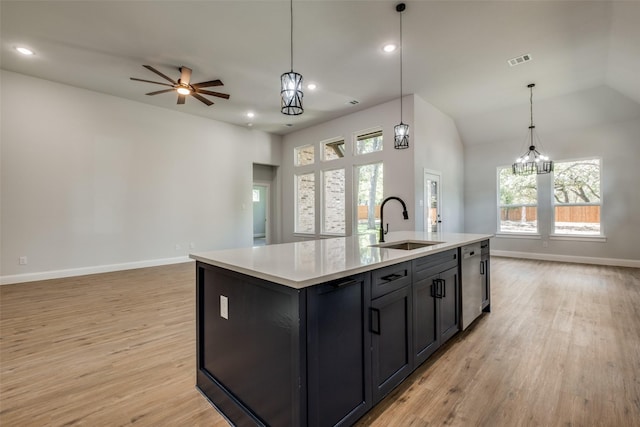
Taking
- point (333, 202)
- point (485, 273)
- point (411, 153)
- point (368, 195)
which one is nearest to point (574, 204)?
point (411, 153)

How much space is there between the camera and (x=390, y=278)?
167 cm

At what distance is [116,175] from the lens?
548 centimetres

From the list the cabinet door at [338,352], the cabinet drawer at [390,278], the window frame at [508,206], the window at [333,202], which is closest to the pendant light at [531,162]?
the window frame at [508,206]

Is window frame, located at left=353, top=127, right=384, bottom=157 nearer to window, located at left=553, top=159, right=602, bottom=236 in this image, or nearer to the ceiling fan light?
the ceiling fan light

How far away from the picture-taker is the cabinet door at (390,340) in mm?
1560

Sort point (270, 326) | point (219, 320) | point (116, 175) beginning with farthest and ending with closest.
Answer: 1. point (116, 175)
2. point (219, 320)
3. point (270, 326)

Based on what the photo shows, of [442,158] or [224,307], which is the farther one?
[442,158]

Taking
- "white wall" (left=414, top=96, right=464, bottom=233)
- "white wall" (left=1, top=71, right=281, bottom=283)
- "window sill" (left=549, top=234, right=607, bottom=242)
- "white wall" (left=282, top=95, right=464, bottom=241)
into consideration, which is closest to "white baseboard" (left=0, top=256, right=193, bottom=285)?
"white wall" (left=1, top=71, right=281, bottom=283)

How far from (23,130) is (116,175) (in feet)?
4.57

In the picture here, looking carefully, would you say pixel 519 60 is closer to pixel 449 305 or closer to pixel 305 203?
pixel 449 305

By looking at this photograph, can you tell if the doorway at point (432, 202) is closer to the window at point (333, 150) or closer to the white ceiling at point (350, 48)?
the white ceiling at point (350, 48)

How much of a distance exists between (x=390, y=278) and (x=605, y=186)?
7.01m

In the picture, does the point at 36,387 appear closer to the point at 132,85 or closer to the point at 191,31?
the point at 191,31

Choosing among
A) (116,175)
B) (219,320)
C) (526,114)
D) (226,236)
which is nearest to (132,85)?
(116,175)
